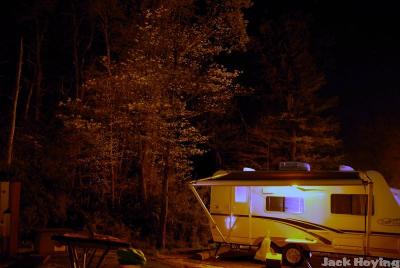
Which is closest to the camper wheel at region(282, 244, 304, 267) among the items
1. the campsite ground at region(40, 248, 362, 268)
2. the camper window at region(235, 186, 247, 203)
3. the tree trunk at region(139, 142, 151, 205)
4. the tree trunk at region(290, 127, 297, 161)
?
the campsite ground at region(40, 248, 362, 268)

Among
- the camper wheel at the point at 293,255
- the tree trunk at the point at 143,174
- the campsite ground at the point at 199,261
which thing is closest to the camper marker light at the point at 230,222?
the campsite ground at the point at 199,261

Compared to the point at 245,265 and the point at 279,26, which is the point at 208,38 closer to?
the point at 245,265

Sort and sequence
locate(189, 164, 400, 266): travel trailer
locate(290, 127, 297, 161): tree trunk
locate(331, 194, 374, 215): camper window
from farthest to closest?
locate(290, 127, 297, 161): tree trunk
locate(331, 194, 374, 215): camper window
locate(189, 164, 400, 266): travel trailer

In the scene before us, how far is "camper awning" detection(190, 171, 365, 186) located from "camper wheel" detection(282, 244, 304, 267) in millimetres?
1766

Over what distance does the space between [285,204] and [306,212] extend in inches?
25.3

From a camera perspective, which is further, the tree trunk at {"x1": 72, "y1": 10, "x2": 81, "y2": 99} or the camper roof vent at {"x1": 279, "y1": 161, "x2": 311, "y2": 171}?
the tree trunk at {"x1": 72, "y1": 10, "x2": 81, "y2": 99}

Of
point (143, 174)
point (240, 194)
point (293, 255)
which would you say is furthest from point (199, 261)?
point (143, 174)

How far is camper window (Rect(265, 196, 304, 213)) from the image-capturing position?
47.4ft

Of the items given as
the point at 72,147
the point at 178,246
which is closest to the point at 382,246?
Result: the point at 178,246

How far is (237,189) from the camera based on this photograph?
15289 mm

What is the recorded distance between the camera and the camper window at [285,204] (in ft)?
47.4

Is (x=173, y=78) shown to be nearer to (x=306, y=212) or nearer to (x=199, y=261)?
(x=199, y=261)

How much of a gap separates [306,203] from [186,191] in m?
7.74

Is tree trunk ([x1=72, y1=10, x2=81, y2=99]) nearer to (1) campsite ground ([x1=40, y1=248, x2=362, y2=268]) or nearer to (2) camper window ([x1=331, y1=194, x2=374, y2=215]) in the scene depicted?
(1) campsite ground ([x1=40, y1=248, x2=362, y2=268])
